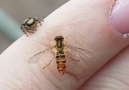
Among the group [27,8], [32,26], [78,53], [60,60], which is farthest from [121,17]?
[27,8]

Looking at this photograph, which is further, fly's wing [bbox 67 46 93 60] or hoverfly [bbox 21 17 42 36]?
hoverfly [bbox 21 17 42 36]

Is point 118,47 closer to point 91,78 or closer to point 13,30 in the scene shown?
point 91,78

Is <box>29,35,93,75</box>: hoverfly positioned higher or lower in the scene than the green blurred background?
lower

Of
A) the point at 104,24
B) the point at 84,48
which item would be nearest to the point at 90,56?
the point at 84,48

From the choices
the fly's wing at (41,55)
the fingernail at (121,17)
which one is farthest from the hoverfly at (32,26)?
the fingernail at (121,17)

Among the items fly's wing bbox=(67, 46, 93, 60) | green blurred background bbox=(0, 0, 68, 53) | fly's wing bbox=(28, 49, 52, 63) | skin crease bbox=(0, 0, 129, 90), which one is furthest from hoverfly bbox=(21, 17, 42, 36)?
green blurred background bbox=(0, 0, 68, 53)

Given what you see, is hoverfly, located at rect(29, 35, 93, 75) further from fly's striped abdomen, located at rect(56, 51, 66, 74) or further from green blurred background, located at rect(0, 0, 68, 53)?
green blurred background, located at rect(0, 0, 68, 53)

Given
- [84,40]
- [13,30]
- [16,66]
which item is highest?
[13,30]
